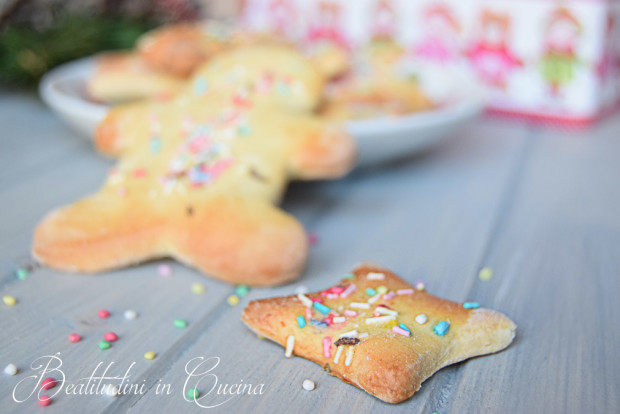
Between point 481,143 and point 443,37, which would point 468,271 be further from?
point 443,37

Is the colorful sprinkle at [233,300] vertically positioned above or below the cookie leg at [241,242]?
below

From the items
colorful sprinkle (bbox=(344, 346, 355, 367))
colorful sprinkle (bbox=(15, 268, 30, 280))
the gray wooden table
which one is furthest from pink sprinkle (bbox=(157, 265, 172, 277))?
colorful sprinkle (bbox=(344, 346, 355, 367))

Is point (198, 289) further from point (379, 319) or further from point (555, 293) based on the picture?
point (555, 293)

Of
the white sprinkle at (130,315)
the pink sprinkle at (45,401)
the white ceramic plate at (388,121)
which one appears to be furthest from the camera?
the white ceramic plate at (388,121)

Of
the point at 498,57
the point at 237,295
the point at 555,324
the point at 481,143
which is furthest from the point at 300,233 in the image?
the point at 498,57

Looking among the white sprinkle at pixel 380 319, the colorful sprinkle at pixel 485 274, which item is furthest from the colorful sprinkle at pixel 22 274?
the colorful sprinkle at pixel 485 274

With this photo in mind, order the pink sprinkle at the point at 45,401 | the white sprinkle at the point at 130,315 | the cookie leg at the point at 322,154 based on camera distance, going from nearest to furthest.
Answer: the pink sprinkle at the point at 45,401, the white sprinkle at the point at 130,315, the cookie leg at the point at 322,154

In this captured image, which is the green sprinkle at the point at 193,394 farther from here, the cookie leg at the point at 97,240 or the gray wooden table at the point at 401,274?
the cookie leg at the point at 97,240
